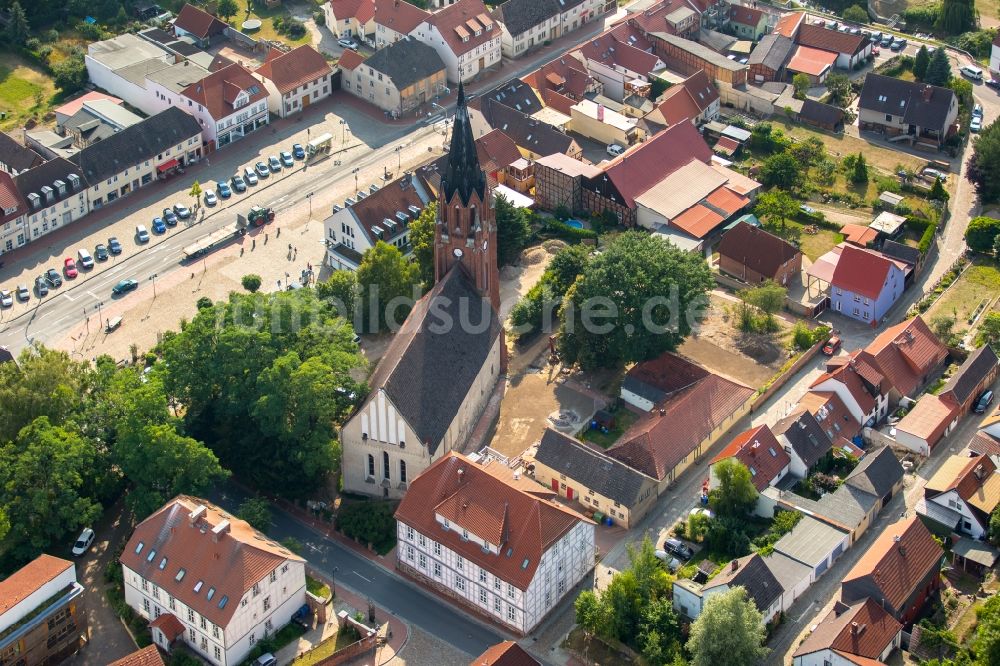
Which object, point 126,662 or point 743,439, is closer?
point 126,662

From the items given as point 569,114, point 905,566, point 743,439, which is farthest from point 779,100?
point 905,566

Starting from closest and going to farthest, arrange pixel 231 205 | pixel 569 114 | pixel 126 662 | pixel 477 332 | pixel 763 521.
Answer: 1. pixel 126 662
2. pixel 763 521
3. pixel 477 332
4. pixel 231 205
5. pixel 569 114

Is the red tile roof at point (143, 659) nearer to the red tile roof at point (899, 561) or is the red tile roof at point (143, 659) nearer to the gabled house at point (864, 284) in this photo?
the red tile roof at point (899, 561)

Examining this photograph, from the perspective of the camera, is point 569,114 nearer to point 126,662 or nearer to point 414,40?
point 414,40

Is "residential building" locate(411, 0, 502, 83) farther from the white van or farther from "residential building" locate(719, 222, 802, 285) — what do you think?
the white van

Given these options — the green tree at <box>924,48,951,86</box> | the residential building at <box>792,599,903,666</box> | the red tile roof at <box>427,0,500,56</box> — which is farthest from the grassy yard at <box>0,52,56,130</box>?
the residential building at <box>792,599,903,666</box>

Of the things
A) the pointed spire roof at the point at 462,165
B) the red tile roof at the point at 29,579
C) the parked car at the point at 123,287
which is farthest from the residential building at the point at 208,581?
the parked car at the point at 123,287
